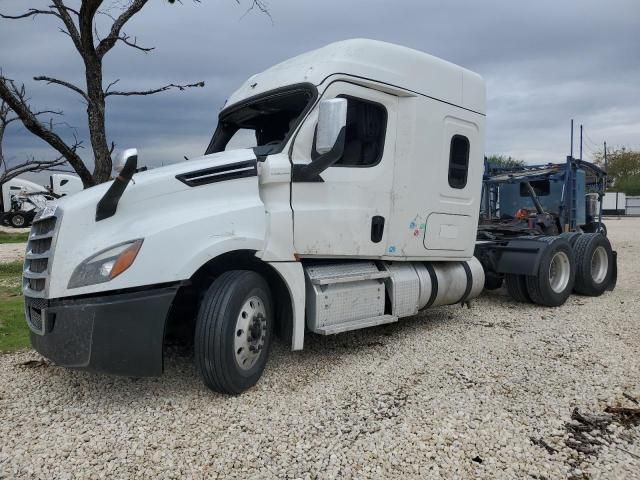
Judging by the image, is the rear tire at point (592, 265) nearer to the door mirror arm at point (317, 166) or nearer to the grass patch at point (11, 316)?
the door mirror arm at point (317, 166)

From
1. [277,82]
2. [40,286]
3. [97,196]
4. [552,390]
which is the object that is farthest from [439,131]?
[40,286]

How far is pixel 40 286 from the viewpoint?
12.0 feet

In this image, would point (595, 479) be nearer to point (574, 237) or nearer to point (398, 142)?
point (398, 142)

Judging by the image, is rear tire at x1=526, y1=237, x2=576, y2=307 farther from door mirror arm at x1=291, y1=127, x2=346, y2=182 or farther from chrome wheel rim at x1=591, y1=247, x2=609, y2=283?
door mirror arm at x1=291, y1=127, x2=346, y2=182

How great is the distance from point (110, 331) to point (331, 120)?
2.23 m

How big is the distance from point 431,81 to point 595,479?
3.97 meters

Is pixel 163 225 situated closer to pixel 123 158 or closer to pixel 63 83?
pixel 123 158

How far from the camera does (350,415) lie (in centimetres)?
372

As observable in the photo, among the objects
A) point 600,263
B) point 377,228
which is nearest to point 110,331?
point 377,228

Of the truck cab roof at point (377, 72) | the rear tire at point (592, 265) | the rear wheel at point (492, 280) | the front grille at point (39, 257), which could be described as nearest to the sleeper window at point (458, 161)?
the truck cab roof at point (377, 72)

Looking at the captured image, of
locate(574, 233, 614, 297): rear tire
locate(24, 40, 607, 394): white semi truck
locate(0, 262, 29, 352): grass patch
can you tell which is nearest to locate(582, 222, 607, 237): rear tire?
locate(574, 233, 614, 297): rear tire

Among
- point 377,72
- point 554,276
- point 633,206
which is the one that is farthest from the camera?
point 633,206

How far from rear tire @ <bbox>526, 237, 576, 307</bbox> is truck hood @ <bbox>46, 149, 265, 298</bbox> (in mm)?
4731

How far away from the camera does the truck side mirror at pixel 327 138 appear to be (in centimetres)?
410
